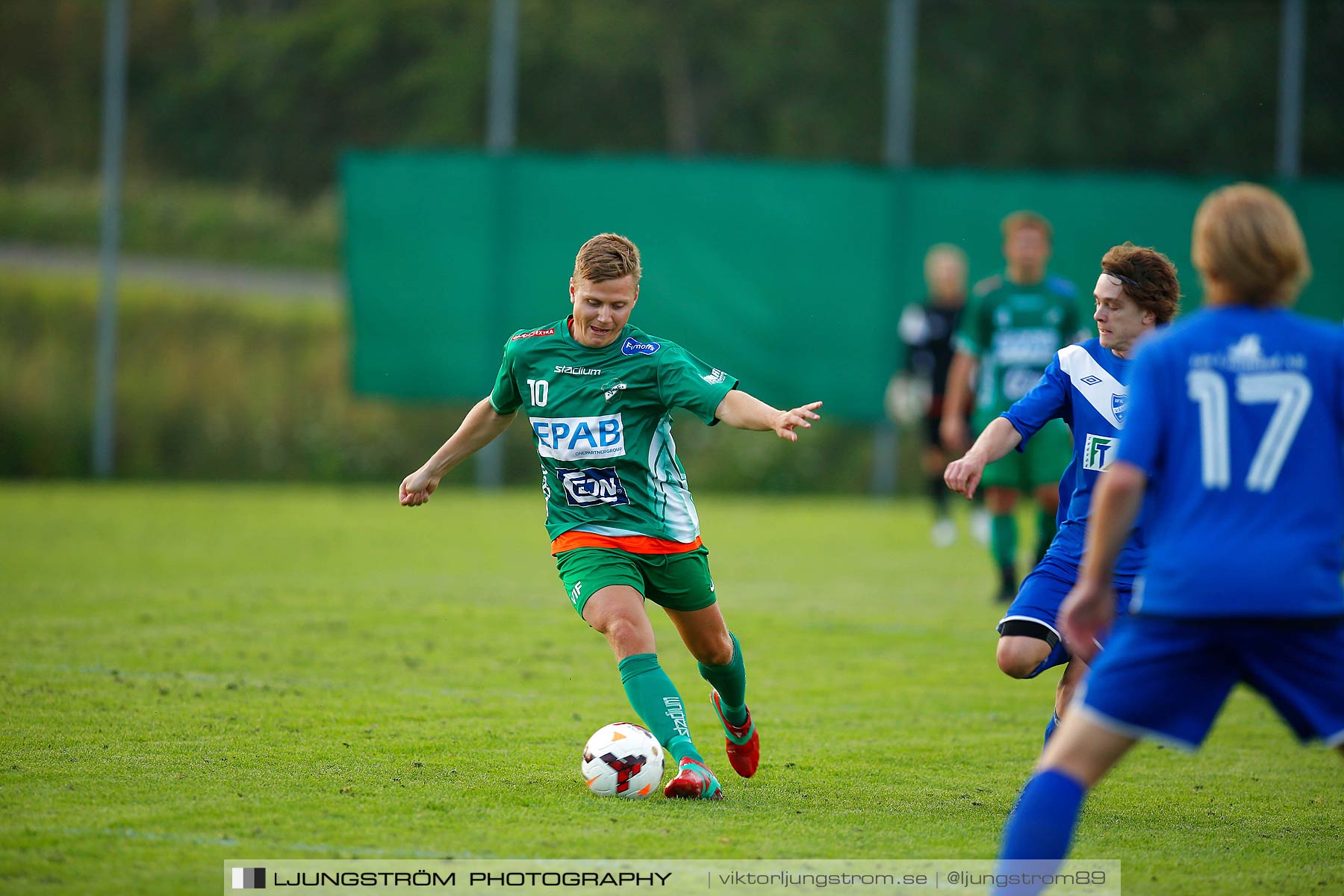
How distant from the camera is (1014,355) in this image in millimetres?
9672

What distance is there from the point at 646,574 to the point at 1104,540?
2.07 m

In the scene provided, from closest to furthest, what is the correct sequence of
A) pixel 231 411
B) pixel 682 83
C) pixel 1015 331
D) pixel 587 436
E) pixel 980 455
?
pixel 980 455
pixel 587 436
pixel 1015 331
pixel 231 411
pixel 682 83

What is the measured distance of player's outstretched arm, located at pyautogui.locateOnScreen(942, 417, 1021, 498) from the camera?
14.8ft

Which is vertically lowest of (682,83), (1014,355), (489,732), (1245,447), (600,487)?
(489,732)

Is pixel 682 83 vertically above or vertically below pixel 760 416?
above

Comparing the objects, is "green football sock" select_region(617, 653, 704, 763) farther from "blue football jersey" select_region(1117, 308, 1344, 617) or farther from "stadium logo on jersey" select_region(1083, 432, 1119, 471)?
"blue football jersey" select_region(1117, 308, 1344, 617)

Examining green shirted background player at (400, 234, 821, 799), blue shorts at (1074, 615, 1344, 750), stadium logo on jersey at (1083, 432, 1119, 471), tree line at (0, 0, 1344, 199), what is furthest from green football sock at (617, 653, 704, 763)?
tree line at (0, 0, 1344, 199)

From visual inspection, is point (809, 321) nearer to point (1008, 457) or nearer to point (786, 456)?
point (786, 456)

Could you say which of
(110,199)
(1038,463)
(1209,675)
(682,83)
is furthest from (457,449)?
(682,83)

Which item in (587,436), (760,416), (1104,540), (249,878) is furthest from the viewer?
(587,436)

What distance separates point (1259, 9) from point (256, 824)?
644 inches

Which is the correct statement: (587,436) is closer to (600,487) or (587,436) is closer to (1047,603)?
(600,487)

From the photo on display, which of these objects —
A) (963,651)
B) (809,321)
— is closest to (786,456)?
(809,321)

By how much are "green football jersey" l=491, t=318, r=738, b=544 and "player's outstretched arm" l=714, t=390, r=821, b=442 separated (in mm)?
90
